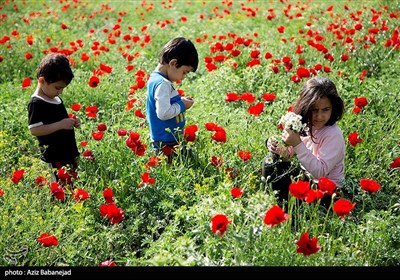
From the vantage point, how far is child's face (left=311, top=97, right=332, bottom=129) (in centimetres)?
340

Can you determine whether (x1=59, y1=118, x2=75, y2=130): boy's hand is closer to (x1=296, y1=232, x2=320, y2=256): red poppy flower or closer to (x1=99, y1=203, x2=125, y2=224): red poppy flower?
(x1=99, y1=203, x2=125, y2=224): red poppy flower

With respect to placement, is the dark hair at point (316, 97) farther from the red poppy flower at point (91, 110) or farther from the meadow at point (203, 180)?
the red poppy flower at point (91, 110)

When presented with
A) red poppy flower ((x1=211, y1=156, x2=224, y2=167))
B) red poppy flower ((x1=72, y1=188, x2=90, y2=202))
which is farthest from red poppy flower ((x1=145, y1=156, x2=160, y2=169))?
red poppy flower ((x1=72, y1=188, x2=90, y2=202))

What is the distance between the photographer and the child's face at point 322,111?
3400 mm

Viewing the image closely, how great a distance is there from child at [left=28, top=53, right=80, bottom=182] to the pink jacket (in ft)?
5.60

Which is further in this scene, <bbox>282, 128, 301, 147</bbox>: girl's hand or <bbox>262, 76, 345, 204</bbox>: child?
<bbox>262, 76, 345, 204</bbox>: child

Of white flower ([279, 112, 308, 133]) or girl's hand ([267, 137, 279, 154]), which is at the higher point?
white flower ([279, 112, 308, 133])

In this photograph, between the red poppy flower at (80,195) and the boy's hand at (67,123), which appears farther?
the boy's hand at (67,123)

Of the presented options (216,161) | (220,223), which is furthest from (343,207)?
(216,161)

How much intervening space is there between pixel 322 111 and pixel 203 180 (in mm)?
1012

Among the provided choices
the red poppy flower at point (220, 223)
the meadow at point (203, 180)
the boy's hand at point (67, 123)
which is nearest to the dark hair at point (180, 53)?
the meadow at point (203, 180)

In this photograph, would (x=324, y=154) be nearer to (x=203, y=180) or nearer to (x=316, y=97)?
(x=316, y=97)
